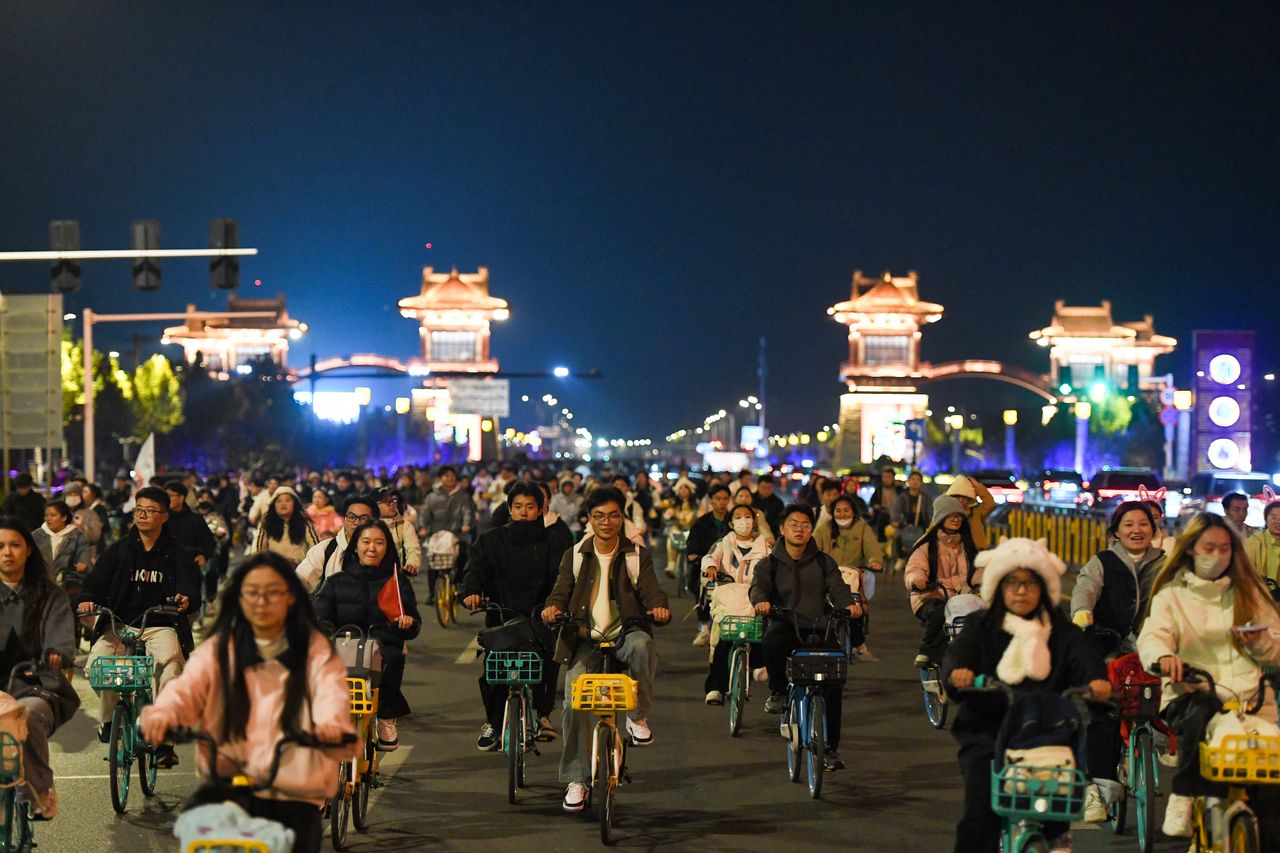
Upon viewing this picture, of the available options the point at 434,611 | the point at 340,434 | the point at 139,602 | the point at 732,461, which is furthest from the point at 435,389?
the point at 139,602

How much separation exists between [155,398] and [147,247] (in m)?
63.3

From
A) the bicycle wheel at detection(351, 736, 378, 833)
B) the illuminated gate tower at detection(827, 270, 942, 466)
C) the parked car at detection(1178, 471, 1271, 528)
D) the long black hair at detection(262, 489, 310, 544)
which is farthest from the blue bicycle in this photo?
the illuminated gate tower at detection(827, 270, 942, 466)

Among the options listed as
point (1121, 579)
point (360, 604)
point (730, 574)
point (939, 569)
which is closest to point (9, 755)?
point (360, 604)

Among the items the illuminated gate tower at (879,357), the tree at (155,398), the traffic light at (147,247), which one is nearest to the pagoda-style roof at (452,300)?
the illuminated gate tower at (879,357)

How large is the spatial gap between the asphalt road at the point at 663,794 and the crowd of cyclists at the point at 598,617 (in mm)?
319

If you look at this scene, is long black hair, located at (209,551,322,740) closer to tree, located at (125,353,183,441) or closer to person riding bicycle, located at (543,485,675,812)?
person riding bicycle, located at (543,485,675,812)

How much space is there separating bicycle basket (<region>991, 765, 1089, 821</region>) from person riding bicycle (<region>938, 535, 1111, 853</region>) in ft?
1.11

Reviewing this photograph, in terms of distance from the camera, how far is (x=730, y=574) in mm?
13492

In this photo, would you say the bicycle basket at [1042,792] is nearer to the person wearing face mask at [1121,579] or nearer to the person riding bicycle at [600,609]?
the person wearing face mask at [1121,579]

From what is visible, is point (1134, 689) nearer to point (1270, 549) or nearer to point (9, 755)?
point (1270, 549)

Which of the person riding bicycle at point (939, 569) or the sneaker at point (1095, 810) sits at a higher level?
the person riding bicycle at point (939, 569)

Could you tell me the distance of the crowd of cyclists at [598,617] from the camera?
538cm

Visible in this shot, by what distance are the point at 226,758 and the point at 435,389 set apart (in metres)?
142

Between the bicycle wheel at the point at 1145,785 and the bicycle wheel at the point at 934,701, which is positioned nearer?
the bicycle wheel at the point at 1145,785
